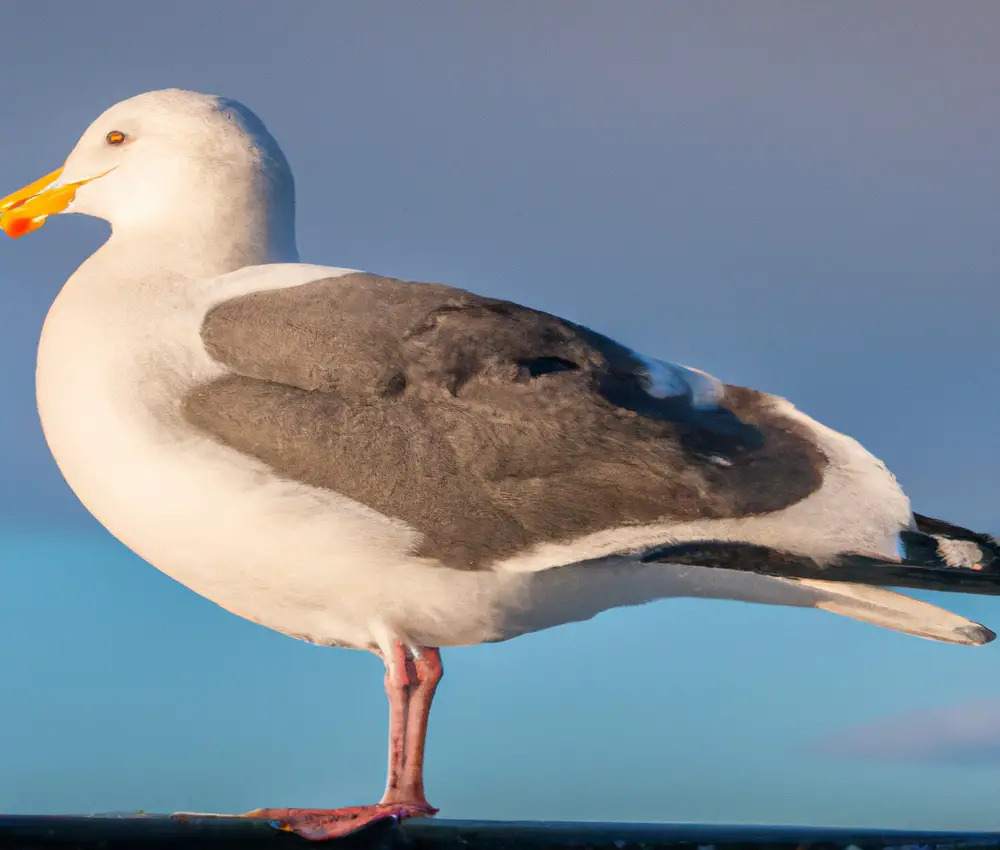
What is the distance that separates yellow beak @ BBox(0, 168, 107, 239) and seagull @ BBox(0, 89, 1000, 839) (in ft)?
2.91

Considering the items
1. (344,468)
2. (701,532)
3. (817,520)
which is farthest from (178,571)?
(817,520)

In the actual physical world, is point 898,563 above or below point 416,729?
above

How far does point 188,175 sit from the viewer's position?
414cm

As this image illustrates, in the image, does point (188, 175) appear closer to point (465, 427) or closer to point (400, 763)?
→ point (465, 427)

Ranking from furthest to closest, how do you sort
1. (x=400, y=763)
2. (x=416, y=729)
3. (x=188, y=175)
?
(x=188, y=175) < (x=416, y=729) < (x=400, y=763)

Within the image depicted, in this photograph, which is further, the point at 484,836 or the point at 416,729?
the point at 416,729

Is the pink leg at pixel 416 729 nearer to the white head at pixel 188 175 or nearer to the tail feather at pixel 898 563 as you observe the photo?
the tail feather at pixel 898 563

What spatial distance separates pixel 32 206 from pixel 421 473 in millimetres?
2240

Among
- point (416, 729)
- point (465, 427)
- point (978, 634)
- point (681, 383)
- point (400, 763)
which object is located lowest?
point (400, 763)

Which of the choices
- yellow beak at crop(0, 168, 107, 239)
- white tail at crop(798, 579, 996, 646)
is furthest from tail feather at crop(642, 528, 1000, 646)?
yellow beak at crop(0, 168, 107, 239)

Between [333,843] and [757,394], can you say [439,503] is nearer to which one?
[333,843]

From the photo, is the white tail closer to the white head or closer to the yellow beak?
the white head

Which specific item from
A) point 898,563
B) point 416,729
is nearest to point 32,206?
point 416,729

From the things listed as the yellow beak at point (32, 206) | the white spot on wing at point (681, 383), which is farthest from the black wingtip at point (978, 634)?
the yellow beak at point (32, 206)
